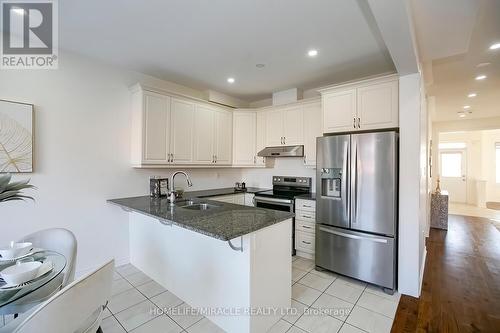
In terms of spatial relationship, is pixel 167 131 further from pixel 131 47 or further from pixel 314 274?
pixel 314 274

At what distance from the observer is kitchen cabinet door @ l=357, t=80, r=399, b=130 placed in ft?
8.57

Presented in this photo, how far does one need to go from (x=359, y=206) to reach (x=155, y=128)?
277cm

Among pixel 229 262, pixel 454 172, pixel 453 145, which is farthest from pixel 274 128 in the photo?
pixel 454 172

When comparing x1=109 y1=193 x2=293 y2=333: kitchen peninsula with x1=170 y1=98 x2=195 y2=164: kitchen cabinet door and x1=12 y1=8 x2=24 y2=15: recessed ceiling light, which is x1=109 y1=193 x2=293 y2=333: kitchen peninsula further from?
x1=12 y1=8 x2=24 y2=15: recessed ceiling light

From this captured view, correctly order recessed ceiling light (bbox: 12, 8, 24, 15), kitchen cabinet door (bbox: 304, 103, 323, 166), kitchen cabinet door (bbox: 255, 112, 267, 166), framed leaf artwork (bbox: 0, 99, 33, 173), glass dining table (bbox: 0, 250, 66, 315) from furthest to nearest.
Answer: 1. kitchen cabinet door (bbox: 255, 112, 267, 166)
2. kitchen cabinet door (bbox: 304, 103, 323, 166)
3. framed leaf artwork (bbox: 0, 99, 33, 173)
4. recessed ceiling light (bbox: 12, 8, 24, 15)
5. glass dining table (bbox: 0, 250, 66, 315)

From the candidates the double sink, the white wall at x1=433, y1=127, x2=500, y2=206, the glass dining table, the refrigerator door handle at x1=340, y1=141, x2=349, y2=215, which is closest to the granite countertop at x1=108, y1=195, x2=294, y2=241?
the double sink

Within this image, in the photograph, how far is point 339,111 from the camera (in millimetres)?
3000

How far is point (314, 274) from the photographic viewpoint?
2.94 metres

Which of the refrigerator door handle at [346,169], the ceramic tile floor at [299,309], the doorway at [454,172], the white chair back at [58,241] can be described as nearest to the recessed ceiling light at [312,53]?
the refrigerator door handle at [346,169]

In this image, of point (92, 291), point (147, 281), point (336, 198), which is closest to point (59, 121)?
point (147, 281)

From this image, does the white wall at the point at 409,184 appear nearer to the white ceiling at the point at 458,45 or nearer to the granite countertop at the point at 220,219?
the white ceiling at the point at 458,45

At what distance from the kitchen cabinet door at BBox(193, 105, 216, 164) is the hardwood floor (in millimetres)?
3077

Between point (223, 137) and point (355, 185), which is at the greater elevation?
point (223, 137)

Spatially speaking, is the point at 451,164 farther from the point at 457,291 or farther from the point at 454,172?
the point at 457,291
